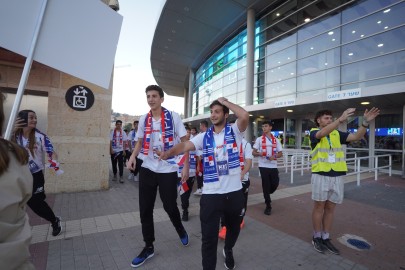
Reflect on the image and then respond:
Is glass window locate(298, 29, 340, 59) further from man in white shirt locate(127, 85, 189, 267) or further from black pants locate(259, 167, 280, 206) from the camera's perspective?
man in white shirt locate(127, 85, 189, 267)

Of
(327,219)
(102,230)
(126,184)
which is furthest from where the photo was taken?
(126,184)

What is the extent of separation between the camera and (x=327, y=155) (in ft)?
12.3

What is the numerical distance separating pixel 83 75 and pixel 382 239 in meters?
5.22

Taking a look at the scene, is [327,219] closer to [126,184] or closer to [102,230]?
[102,230]

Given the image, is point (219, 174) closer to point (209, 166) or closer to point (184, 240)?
point (209, 166)

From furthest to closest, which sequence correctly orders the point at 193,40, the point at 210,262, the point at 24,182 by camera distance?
the point at 193,40 → the point at 210,262 → the point at 24,182

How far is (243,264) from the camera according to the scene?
3.31 metres

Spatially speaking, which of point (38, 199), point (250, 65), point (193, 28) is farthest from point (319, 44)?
point (38, 199)

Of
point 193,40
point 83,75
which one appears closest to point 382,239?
point 83,75

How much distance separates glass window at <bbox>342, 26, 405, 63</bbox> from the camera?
1153cm

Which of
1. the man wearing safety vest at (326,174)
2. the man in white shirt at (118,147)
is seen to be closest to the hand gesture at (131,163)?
the man wearing safety vest at (326,174)

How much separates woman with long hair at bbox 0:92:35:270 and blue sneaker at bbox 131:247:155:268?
7.19 feet

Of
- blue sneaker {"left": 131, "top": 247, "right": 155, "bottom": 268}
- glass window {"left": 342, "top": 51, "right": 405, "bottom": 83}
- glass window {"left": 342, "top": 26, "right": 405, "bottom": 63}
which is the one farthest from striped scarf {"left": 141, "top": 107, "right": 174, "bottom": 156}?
glass window {"left": 342, "top": 26, "right": 405, "bottom": 63}

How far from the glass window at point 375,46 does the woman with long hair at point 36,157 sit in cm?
1448
